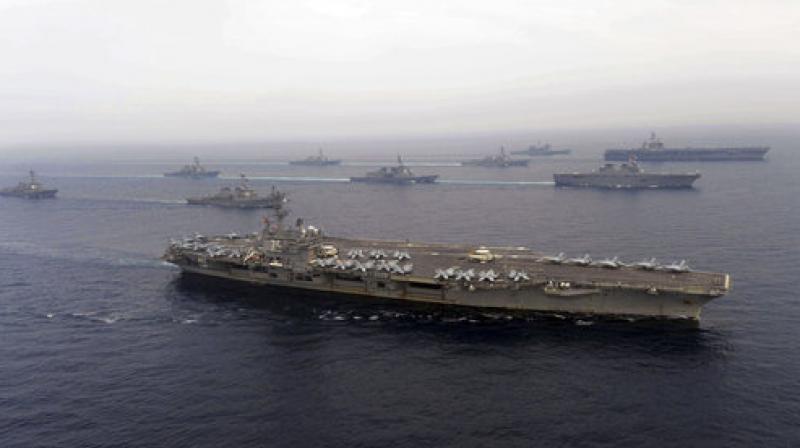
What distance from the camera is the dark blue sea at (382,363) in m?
36.2

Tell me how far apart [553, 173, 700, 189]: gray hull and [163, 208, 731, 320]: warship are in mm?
85426

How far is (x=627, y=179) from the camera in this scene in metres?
147

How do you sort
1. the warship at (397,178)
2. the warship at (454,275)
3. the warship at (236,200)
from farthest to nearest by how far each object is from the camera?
the warship at (397,178) < the warship at (236,200) < the warship at (454,275)

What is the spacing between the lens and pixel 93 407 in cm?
3997

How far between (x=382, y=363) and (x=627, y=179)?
120 metres

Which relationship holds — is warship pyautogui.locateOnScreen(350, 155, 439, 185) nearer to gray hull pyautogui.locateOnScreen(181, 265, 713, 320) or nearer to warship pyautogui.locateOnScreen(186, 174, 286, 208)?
warship pyautogui.locateOnScreen(186, 174, 286, 208)

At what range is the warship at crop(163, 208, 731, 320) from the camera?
53219mm

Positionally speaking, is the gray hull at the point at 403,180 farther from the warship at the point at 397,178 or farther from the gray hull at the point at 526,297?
the gray hull at the point at 526,297

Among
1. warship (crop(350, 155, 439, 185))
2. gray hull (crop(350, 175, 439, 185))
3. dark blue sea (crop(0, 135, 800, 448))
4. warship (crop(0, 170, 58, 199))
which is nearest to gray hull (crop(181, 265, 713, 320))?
dark blue sea (crop(0, 135, 800, 448))

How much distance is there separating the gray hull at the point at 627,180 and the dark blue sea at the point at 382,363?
184 ft

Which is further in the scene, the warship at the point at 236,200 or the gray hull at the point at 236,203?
the warship at the point at 236,200

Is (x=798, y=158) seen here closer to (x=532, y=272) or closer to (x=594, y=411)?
(x=532, y=272)

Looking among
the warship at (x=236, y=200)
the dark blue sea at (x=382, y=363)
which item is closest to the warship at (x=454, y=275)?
the dark blue sea at (x=382, y=363)

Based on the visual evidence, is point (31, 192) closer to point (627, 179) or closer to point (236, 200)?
point (236, 200)
